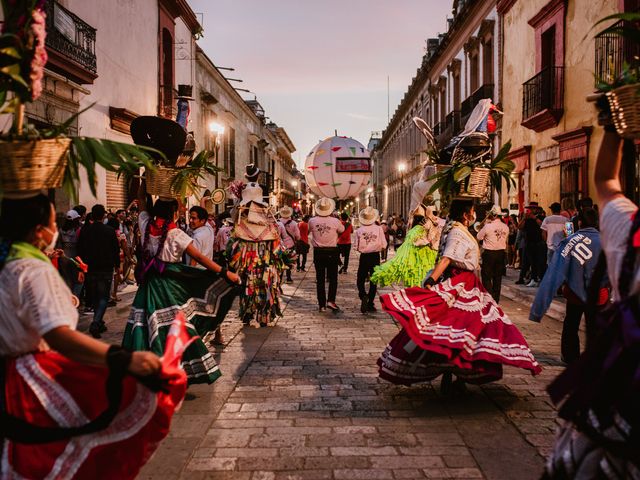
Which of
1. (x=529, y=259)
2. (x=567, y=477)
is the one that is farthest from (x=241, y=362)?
(x=529, y=259)

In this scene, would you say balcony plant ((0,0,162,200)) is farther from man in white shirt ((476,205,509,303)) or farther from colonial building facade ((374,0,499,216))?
man in white shirt ((476,205,509,303))

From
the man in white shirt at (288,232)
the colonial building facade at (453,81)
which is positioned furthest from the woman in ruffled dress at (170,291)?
the man in white shirt at (288,232)

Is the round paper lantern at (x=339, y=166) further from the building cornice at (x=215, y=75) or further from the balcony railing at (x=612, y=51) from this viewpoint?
the building cornice at (x=215, y=75)

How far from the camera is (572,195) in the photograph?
15.2 m

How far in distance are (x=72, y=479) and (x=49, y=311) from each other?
0.67 metres

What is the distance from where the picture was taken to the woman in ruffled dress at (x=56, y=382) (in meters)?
2.40

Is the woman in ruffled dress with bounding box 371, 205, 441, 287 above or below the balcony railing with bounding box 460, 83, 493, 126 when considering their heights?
below

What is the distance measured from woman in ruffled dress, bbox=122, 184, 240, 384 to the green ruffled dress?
378 centimetres

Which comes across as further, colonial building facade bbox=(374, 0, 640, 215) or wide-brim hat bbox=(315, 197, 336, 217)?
colonial building facade bbox=(374, 0, 640, 215)

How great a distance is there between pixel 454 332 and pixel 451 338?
0.21ft

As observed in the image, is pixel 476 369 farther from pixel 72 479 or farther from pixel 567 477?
pixel 72 479

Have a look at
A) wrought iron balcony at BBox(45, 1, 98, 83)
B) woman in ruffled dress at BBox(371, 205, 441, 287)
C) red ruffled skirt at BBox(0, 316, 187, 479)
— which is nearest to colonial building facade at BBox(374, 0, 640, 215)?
woman in ruffled dress at BBox(371, 205, 441, 287)

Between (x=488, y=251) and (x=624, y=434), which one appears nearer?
(x=624, y=434)

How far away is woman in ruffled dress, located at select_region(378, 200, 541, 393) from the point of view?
5023mm
